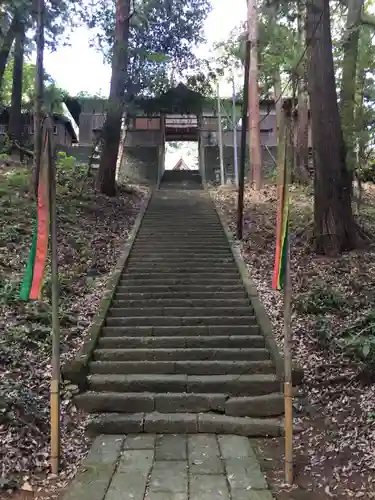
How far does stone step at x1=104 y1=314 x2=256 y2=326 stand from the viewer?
701 cm

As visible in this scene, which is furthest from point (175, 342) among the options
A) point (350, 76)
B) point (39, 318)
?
point (350, 76)

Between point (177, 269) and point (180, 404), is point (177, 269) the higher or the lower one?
the higher one

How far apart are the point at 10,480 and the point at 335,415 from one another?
10.4ft

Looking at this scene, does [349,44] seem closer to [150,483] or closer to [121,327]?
[121,327]

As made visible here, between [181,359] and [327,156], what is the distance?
16.2 feet

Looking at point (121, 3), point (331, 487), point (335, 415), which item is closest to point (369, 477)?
point (331, 487)

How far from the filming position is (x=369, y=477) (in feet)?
13.0

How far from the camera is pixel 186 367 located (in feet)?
19.5

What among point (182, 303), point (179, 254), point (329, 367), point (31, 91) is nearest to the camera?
point (329, 367)

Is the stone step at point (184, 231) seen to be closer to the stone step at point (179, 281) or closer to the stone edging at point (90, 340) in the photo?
the stone edging at point (90, 340)

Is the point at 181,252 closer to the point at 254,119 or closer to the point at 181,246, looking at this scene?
the point at 181,246

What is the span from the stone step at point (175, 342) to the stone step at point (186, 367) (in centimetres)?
46

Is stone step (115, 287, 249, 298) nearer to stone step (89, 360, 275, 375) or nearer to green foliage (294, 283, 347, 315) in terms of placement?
green foliage (294, 283, 347, 315)

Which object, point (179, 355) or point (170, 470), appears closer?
point (170, 470)
